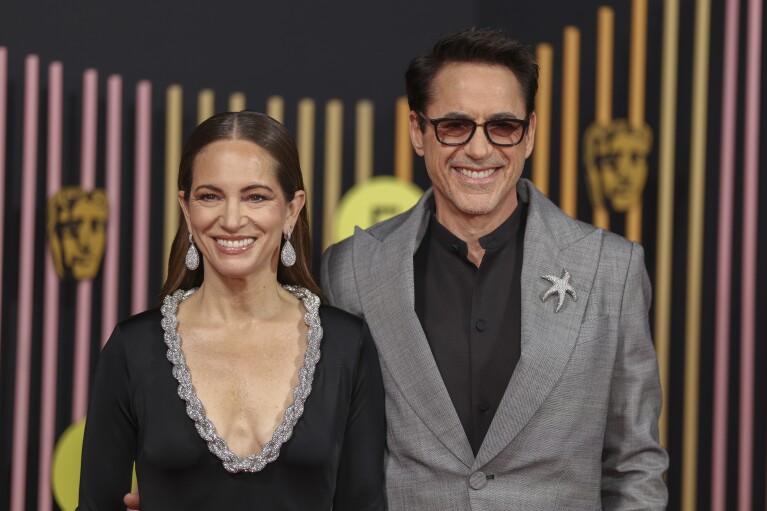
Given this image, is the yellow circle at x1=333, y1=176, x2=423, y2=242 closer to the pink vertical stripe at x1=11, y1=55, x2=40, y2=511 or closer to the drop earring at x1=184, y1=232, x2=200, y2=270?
the pink vertical stripe at x1=11, y1=55, x2=40, y2=511

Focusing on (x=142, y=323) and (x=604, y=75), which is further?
(x=604, y=75)

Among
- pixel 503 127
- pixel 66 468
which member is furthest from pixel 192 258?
pixel 66 468

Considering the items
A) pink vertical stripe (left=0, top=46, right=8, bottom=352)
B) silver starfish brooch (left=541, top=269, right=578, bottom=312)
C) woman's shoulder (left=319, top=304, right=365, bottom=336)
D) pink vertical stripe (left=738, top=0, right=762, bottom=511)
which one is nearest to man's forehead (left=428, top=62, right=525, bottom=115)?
silver starfish brooch (left=541, top=269, right=578, bottom=312)

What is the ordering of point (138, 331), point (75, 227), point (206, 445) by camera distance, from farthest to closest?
point (75, 227)
point (138, 331)
point (206, 445)

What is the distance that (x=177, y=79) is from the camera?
348cm

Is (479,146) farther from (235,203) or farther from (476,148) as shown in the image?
(235,203)

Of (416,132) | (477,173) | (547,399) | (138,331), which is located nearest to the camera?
(138,331)

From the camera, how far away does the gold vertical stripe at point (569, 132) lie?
11.7 ft

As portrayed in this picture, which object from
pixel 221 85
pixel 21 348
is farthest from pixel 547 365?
pixel 21 348

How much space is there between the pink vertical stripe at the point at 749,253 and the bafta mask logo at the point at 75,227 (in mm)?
1991

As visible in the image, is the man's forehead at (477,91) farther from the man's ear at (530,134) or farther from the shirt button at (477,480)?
the shirt button at (477,480)

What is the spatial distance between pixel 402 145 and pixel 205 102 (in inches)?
24.8

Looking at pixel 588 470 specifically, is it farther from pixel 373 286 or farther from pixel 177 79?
pixel 177 79

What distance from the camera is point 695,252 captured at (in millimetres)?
3537
